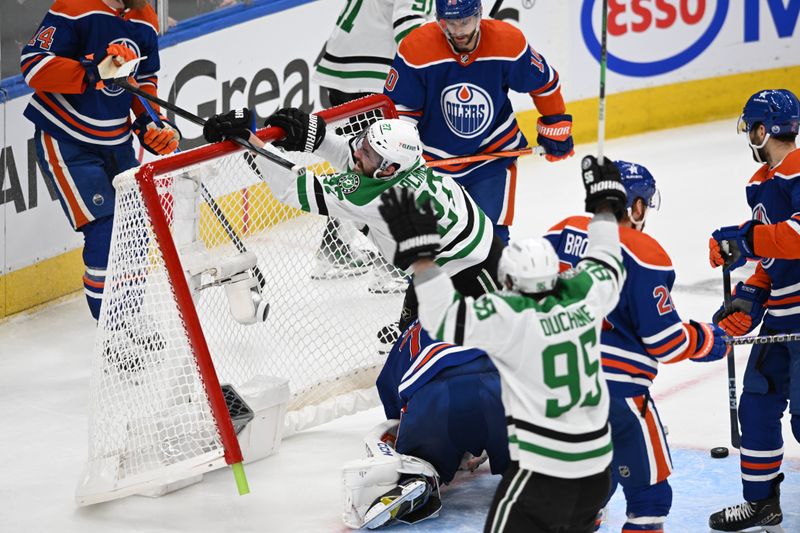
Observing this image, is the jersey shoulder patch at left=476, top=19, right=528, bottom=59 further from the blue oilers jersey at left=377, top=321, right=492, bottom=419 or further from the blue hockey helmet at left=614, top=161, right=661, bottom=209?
the blue hockey helmet at left=614, top=161, right=661, bottom=209

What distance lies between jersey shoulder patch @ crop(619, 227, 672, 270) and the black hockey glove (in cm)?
61

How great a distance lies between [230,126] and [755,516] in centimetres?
175

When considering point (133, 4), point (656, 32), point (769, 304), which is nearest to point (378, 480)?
point (769, 304)

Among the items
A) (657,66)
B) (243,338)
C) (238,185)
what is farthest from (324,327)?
(657,66)

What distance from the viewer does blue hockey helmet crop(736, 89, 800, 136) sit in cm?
376

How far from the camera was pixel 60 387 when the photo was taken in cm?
500

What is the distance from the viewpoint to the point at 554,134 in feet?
16.9

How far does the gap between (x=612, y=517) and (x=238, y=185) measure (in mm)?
1529

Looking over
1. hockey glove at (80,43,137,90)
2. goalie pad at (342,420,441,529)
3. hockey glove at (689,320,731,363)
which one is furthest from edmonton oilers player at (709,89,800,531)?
hockey glove at (80,43,137,90)

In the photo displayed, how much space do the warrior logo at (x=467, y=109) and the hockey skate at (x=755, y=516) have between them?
176 cm

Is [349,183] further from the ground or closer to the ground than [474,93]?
further from the ground

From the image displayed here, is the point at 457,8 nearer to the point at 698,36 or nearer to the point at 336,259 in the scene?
the point at 336,259

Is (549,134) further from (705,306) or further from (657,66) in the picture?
(657,66)

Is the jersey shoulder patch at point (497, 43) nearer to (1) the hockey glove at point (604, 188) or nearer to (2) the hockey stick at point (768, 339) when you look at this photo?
(2) the hockey stick at point (768, 339)
